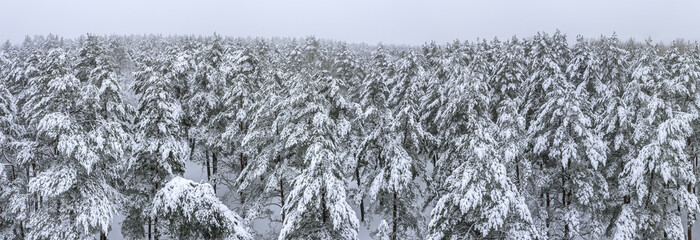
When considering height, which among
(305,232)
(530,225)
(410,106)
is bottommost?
(305,232)

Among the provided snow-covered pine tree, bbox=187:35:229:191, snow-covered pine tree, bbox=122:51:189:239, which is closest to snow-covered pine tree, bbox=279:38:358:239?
snow-covered pine tree, bbox=122:51:189:239

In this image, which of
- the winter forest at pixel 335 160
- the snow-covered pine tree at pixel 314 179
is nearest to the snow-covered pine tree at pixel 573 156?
the winter forest at pixel 335 160

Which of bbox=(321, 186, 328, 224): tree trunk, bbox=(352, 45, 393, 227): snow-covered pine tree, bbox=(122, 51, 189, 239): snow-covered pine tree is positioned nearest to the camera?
bbox=(321, 186, 328, 224): tree trunk

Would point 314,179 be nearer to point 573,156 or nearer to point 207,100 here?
point 573,156

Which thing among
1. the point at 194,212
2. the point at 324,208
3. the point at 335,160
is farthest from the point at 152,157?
the point at 194,212

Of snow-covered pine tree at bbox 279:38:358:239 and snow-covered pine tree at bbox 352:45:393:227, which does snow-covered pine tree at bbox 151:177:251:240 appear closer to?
snow-covered pine tree at bbox 279:38:358:239

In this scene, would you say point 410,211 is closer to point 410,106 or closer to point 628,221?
point 410,106

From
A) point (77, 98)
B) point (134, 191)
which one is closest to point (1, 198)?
point (134, 191)

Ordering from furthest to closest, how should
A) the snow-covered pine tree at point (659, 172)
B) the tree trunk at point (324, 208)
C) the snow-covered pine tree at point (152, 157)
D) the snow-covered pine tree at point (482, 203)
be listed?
the snow-covered pine tree at point (152, 157) → the snow-covered pine tree at point (659, 172) → the tree trunk at point (324, 208) → the snow-covered pine tree at point (482, 203)

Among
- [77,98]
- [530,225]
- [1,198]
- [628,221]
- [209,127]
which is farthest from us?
[209,127]

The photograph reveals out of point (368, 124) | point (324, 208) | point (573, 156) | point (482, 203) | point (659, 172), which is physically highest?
point (368, 124)

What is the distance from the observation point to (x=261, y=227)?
29328mm

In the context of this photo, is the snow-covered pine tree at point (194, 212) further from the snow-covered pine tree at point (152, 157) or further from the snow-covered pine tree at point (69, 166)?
the snow-covered pine tree at point (152, 157)

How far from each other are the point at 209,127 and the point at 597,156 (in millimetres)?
20831
